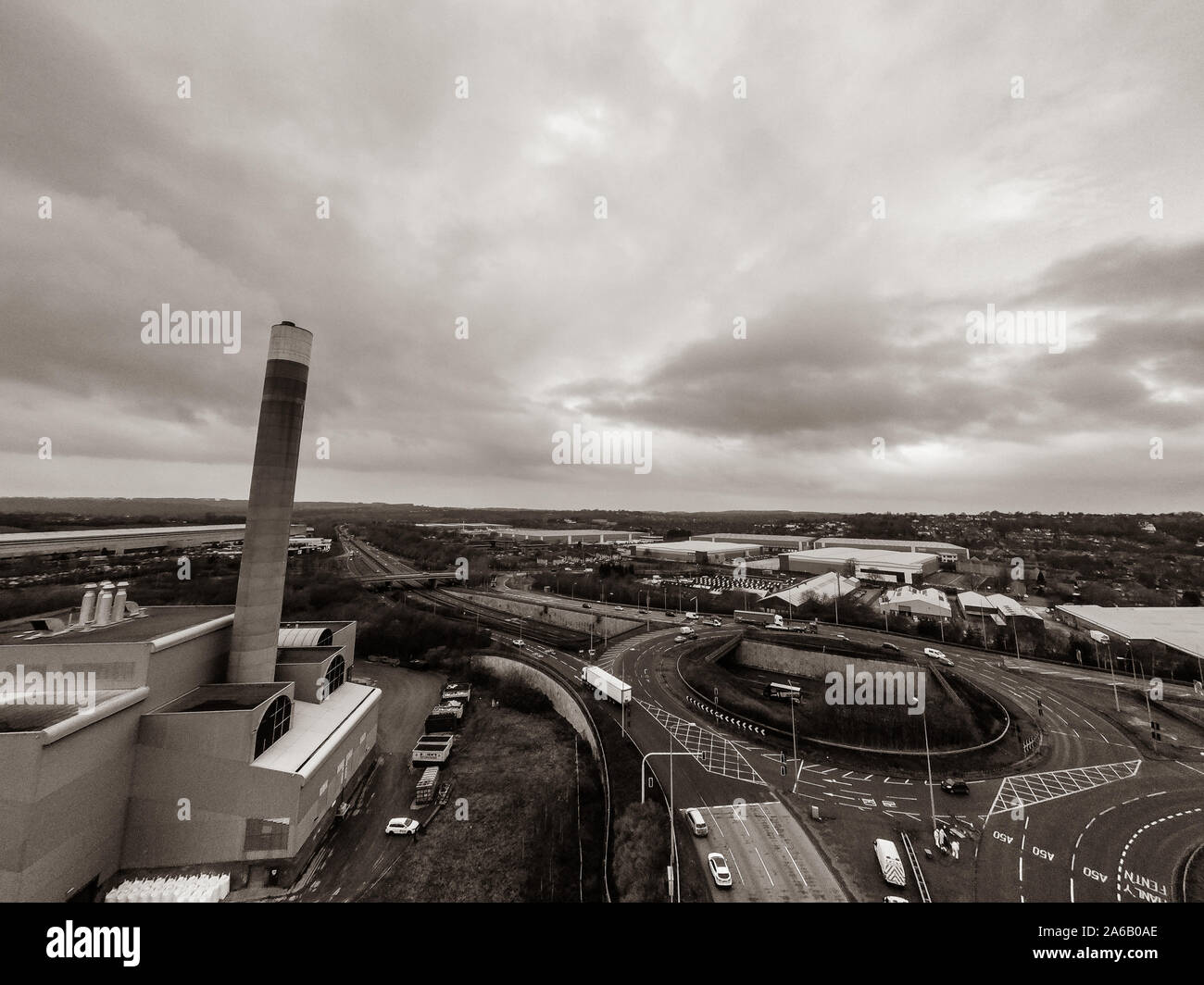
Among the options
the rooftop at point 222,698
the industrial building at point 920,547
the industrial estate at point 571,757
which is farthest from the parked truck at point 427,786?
the industrial building at point 920,547

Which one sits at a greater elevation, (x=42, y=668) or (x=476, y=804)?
(x=42, y=668)

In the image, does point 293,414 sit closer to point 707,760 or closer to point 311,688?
point 311,688

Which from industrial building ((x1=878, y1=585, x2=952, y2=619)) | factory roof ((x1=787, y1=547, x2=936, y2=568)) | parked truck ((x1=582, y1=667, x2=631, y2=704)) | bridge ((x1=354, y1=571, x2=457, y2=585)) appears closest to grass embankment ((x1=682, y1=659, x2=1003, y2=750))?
parked truck ((x1=582, y1=667, x2=631, y2=704))

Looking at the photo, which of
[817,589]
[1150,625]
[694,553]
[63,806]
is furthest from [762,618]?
[63,806]

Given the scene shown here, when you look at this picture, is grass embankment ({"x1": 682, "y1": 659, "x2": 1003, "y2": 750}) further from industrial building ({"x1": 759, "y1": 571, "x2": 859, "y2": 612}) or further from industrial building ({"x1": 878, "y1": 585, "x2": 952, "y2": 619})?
industrial building ({"x1": 759, "y1": 571, "x2": 859, "y2": 612})

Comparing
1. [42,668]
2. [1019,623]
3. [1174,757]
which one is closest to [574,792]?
[42,668]
